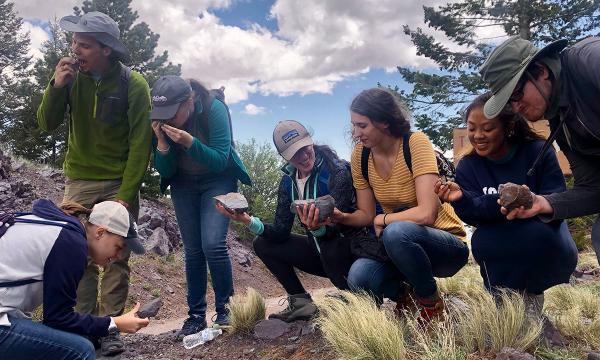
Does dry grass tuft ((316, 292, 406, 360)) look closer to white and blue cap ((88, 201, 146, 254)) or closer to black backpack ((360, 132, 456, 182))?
black backpack ((360, 132, 456, 182))

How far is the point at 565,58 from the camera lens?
2207 mm

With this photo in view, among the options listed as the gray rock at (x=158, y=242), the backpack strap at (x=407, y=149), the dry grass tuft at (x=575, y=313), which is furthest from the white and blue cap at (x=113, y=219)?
the gray rock at (x=158, y=242)

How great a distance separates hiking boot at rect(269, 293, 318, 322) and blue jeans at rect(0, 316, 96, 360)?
1579mm

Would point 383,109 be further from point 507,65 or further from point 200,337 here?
point 200,337

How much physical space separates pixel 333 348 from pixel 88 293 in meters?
1.89

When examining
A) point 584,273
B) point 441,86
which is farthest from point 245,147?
point 584,273

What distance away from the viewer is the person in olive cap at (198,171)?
3551mm

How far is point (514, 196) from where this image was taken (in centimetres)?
237

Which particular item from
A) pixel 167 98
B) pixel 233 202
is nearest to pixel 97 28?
pixel 167 98

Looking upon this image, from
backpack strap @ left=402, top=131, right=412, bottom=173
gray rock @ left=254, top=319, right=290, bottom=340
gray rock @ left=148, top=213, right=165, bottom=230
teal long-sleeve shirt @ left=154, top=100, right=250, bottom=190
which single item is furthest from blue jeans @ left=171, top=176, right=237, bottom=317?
gray rock @ left=148, top=213, right=165, bottom=230

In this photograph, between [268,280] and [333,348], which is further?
[268,280]

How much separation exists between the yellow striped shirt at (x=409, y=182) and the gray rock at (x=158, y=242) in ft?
26.0

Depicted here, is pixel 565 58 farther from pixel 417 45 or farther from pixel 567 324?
pixel 417 45

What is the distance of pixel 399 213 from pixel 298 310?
3.87 feet
